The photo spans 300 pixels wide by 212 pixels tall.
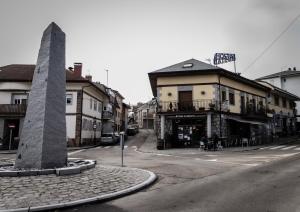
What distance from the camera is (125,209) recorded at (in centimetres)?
618

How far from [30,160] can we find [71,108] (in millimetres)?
23509

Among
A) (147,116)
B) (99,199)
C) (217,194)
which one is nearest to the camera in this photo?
(99,199)

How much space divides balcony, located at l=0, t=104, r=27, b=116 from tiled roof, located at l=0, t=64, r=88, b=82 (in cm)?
333

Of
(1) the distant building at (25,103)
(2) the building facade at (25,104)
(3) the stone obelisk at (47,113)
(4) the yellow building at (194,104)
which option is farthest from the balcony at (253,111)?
(3) the stone obelisk at (47,113)

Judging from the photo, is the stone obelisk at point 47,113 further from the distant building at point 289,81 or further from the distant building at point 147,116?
the distant building at point 147,116

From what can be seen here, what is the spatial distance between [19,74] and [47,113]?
87.3 ft

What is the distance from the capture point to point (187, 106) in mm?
28891

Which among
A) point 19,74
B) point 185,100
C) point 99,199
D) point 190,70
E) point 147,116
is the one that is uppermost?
point 19,74

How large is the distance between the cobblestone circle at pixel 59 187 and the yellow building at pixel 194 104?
A: 18378 mm

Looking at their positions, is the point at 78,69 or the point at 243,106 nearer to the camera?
the point at 243,106

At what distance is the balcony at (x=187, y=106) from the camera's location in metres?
28.6

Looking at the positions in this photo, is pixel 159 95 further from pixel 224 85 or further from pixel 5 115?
pixel 5 115

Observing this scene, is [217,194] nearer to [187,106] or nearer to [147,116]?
[187,106]

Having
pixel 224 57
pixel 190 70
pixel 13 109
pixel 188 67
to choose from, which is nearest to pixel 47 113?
pixel 190 70
